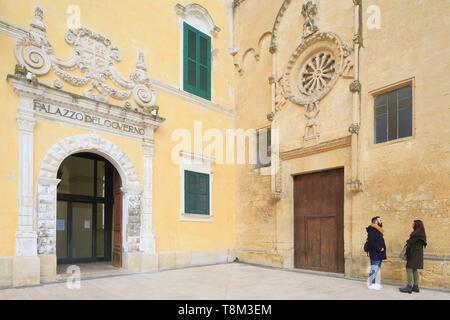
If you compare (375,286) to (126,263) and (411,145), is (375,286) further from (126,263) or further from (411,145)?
(126,263)

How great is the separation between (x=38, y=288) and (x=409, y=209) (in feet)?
25.3

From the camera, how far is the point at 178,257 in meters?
11.1

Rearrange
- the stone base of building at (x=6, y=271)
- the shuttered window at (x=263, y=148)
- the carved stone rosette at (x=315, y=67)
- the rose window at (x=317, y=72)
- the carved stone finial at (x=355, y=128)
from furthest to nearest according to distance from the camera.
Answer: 1. the shuttered window at (x=263, y=148)
2. the rose window at (x=317, y=72)
3. the carved stone rosette at (x=315, y=67)
4. the carved stone finial at (x=355, y=128)
5. the stone base of building at (x=6, y=271)

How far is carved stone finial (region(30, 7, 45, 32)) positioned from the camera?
8.68m

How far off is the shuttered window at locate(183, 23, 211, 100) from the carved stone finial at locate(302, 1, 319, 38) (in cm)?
329

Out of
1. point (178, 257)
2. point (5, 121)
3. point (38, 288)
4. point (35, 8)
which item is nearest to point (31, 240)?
point (38, 288)

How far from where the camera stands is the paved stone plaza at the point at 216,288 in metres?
7.18

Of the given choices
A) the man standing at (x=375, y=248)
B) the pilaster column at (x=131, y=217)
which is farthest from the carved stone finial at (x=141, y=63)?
the man standing at (x=375, y=248)

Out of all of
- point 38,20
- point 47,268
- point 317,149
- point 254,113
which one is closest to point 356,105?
point 317,149

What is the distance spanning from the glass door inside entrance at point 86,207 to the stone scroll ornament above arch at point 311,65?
608 cm

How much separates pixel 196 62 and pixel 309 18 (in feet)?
11.9

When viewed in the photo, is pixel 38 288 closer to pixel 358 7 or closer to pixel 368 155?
pixel 368 155

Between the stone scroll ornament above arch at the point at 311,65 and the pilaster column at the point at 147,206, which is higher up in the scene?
the stone scroll ornament above arch at the point at 311,65

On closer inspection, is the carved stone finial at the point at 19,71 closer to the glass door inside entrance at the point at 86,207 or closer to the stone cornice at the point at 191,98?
the stone cornice at the point at 191,98
